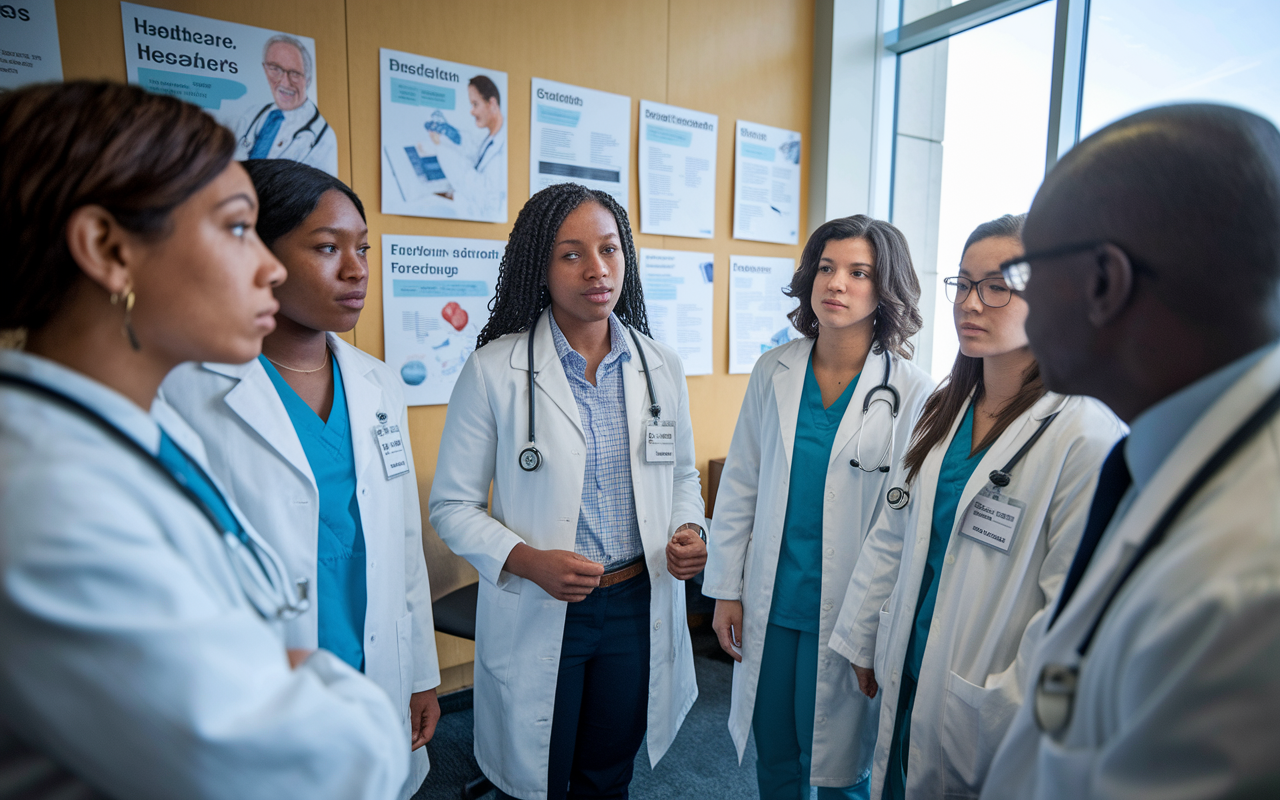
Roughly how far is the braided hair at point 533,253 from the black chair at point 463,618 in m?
0.89

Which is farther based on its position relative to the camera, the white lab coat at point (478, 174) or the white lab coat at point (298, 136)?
the white lab coat at point (478, 174)

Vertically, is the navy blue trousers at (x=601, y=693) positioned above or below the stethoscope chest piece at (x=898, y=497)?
below

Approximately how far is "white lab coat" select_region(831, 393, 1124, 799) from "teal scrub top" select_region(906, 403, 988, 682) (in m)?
0.03

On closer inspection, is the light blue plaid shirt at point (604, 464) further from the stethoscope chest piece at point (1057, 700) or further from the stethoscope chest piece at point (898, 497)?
the stethoscope chest piece at point (1057, 700)

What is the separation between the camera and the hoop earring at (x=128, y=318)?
2.23 ft

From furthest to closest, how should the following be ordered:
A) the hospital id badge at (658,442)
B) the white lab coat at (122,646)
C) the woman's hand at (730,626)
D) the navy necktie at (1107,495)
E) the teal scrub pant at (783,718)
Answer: the woman's hand at (730,626) → the teal scrub pant at (783,718) → the hospital id badge at (658,442) → the navy necktie at (1107,495) → the white lab coat at (122,646)

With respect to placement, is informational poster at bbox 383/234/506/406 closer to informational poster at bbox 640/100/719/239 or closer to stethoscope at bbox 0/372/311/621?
informational poster at bbox 640/100/719/239

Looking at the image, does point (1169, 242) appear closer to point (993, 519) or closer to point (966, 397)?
point (993, 519)

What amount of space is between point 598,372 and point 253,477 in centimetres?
82

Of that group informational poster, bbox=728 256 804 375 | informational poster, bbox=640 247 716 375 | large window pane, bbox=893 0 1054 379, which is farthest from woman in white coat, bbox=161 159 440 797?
large window pane, bbox=893 0 1054 379

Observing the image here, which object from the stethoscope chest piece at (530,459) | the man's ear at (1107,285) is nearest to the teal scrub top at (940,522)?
the man's ear at (1107,285)

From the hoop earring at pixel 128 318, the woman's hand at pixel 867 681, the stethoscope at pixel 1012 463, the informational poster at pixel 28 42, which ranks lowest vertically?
the woman's hand at pixel 867 681

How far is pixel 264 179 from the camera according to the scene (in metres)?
1.33

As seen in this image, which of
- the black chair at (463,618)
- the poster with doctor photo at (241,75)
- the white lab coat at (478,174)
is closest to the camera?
the poster with doctor photo at (241,75)
